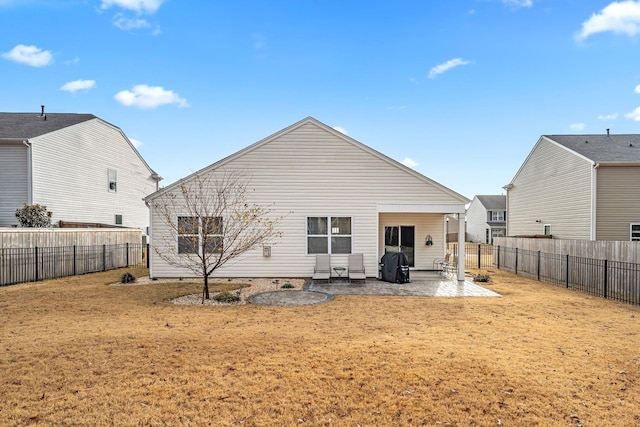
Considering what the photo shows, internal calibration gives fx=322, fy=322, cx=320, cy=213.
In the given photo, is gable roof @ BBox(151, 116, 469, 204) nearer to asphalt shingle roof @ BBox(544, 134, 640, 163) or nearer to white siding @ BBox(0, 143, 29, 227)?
white siding @ BBox(0, 143, 29, 227)

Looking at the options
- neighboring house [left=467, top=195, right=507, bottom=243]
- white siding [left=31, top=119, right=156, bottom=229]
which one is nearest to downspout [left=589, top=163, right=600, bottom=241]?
neighboring house [left=467, top=195, right=507, bottom=243]

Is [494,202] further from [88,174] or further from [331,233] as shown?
[88,174]

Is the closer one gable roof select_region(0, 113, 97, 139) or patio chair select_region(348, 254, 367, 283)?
patio chair select_region(348, 254, 367, 283)

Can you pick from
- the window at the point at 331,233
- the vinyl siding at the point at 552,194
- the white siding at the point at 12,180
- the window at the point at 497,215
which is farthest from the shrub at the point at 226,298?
the window at the point at 497,215

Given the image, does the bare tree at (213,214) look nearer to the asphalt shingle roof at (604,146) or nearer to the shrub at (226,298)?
the shrub at (226,298)

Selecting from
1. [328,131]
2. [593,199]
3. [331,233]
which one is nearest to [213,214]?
[331,233]

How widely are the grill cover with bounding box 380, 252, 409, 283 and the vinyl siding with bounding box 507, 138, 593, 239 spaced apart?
37.7 feet

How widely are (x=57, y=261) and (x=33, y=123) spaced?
33.9ft

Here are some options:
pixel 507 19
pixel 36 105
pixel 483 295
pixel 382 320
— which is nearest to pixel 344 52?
pixel 507 19

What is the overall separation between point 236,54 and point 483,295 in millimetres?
14731

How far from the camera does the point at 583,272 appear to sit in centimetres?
1173

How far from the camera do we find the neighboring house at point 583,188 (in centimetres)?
1648

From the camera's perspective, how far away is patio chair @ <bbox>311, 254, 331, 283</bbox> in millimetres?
12233

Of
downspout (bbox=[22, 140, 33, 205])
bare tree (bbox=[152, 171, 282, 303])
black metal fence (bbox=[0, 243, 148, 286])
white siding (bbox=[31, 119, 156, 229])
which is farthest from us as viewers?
white siding (bbox=[31, 119, 156, 229])
